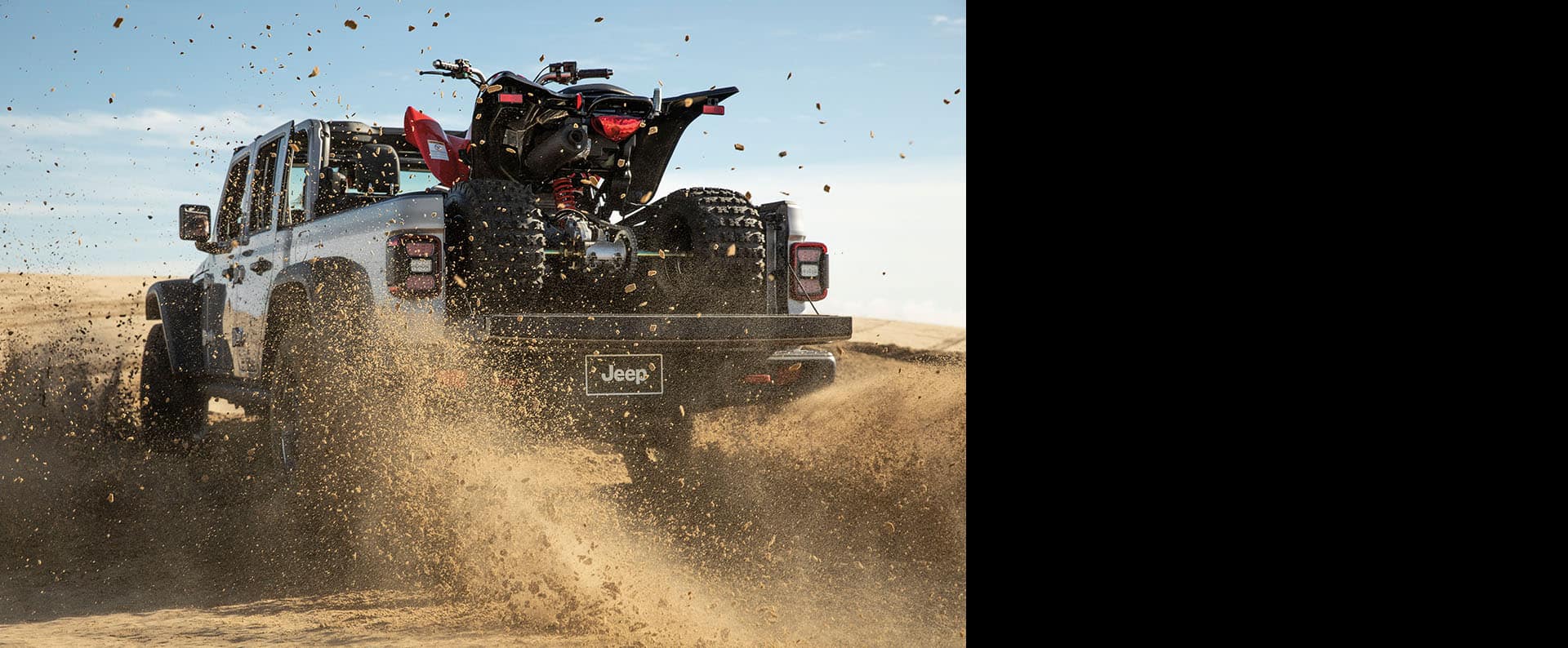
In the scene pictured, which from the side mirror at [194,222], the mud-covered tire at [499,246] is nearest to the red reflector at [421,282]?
the mud-covered tire at [499,246]

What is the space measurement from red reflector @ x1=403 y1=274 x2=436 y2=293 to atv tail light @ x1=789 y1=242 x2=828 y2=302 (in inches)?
80.0

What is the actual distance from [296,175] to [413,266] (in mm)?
2118

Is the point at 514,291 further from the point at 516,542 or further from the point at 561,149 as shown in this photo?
the point at 516,542

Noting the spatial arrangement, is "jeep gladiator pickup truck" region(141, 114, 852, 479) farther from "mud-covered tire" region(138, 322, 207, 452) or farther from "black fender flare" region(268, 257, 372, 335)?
"mud-covered tire" region(138, 322, 207, 452)

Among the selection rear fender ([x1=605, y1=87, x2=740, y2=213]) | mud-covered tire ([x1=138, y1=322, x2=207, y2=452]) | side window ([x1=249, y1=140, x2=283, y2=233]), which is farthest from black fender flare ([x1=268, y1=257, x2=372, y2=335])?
mud-covered tire ([x1=138, y1=322, x2=207, y2=452])

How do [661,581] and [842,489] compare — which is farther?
[842,489]

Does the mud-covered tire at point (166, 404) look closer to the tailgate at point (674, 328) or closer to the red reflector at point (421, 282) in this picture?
the red reflector at point (421, 282)

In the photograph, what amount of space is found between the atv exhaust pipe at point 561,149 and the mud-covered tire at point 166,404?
13.2ft
